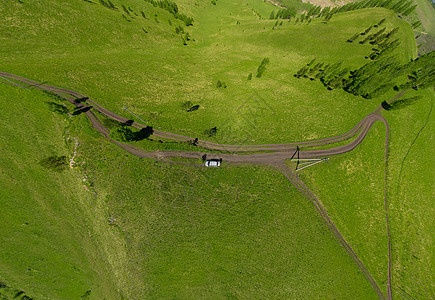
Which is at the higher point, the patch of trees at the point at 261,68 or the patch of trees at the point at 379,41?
the patch of trees at the point at 379,41

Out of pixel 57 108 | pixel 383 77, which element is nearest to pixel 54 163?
pixel 57 108

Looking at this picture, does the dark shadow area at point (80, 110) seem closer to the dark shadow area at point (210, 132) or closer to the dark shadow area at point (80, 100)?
the dark shadow area at point (80, 100)

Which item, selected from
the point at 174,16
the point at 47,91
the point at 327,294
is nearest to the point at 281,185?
the point at 327,294

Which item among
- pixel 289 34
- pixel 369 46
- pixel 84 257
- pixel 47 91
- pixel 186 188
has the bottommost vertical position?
pixel 84 257

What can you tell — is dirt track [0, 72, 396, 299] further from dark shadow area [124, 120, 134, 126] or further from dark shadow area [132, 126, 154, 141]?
dark shadow area [132, 126, 154, 141]

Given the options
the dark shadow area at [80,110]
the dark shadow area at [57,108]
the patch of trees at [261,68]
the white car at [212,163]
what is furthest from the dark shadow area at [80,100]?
the patch of trees at [261,68]

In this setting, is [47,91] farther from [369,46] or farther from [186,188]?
[369,46]

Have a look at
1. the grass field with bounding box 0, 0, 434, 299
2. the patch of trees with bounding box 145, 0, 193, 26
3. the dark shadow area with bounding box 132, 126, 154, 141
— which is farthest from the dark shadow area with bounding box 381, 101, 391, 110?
the patch of trees with bounding box 145, 0, 193, 26

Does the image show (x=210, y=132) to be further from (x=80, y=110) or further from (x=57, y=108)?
(x=57, y=108)
